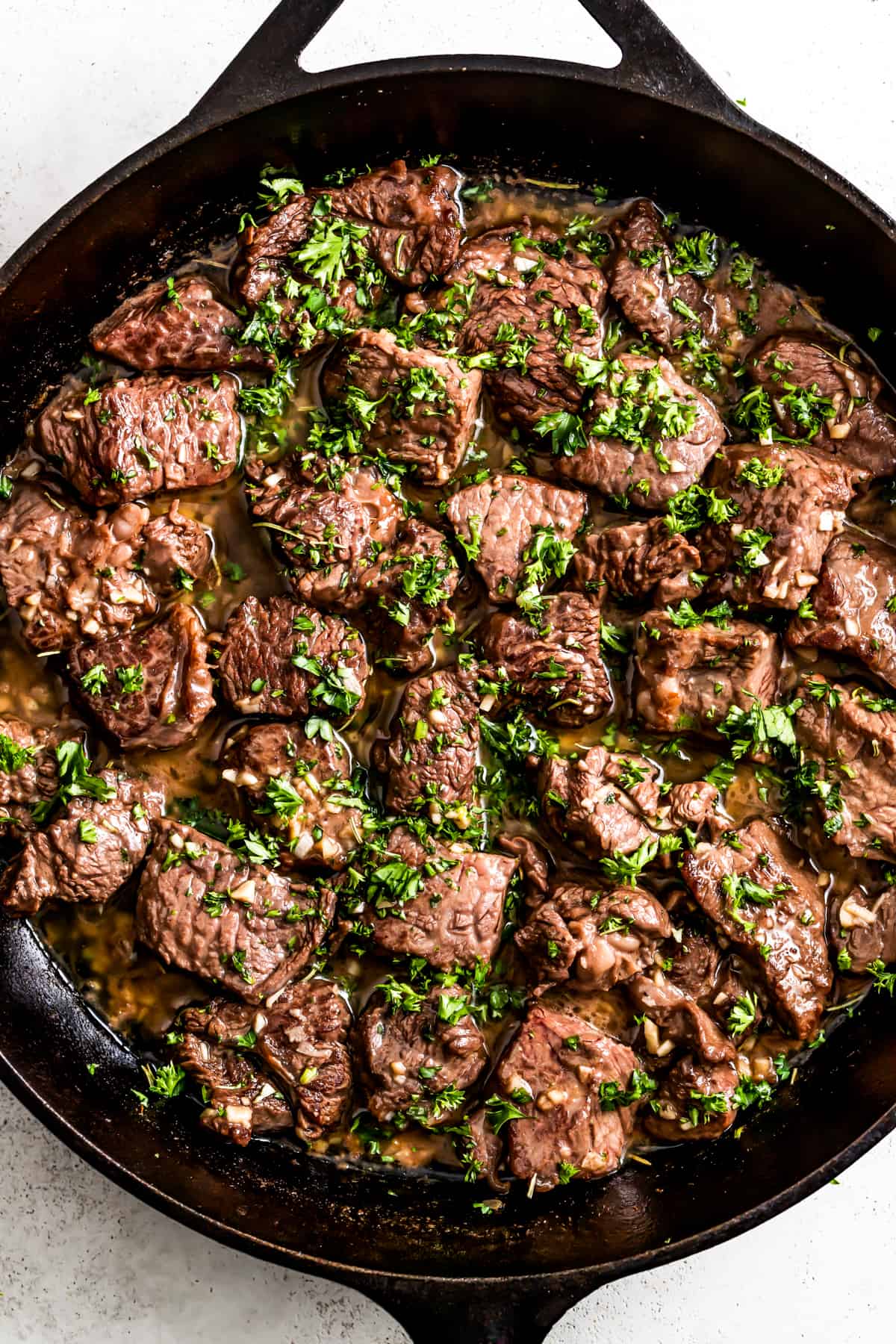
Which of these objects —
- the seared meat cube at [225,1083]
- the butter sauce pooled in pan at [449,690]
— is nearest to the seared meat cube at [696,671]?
the butter sauce pooled in pan at [449,690]

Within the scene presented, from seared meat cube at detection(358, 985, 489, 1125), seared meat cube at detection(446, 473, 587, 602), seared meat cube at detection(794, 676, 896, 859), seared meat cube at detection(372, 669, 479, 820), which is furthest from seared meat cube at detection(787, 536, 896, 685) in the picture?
seared meat cube at detection(358, 985, 489, 1125)

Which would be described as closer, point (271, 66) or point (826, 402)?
point (271, 66)

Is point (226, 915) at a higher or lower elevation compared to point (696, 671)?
lower

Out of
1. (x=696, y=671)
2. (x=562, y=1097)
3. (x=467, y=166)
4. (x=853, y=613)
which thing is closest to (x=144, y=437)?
(x=467, y=166)

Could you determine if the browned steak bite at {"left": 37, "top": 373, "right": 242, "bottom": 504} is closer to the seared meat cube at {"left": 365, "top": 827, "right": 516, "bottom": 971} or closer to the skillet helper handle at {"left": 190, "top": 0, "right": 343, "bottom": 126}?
the skillet helper handle at {"left": 190, "top": 0, "right": 343, "bottom": 126}

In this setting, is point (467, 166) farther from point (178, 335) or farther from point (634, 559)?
point (634, 559)

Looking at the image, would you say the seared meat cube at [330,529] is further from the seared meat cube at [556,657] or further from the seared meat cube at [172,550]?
the seared meat cube at [556,657]
